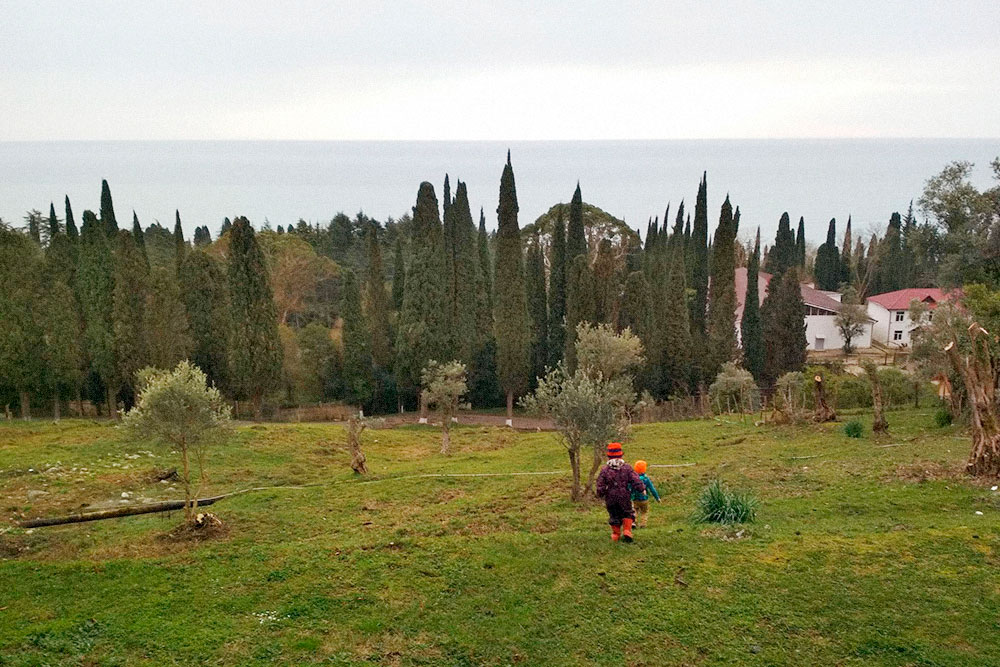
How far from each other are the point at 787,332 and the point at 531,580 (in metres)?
45.8

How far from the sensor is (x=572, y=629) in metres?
10.3

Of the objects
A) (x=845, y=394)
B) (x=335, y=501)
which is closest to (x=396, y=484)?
(x=335, y=501)

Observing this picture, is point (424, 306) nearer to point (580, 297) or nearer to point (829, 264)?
point (580, 297)

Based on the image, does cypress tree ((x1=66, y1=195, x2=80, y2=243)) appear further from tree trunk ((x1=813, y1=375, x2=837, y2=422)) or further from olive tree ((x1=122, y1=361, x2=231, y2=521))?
tree trunk ((x1=813, y1=375, x2=837, y2=422))

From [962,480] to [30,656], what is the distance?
18.2 m

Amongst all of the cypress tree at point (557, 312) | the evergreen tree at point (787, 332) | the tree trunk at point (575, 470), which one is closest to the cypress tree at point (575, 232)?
the cypress tree at point (557, 312)

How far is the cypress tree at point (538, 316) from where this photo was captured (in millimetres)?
51438

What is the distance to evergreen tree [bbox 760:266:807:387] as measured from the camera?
51.6 m

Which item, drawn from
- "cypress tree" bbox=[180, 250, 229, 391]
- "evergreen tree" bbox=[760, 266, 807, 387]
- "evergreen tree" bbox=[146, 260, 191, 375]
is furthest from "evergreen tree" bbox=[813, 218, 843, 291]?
"evergreen tree" bbox=[146, 260, 191, 375]

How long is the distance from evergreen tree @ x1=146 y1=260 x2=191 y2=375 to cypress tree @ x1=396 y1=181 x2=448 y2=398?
43.3 feet

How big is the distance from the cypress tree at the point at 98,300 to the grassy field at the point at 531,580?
22957mm

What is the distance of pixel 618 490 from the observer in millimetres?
Result: 12195

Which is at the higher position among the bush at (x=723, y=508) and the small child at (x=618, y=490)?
the small child at (x=618, y=490)

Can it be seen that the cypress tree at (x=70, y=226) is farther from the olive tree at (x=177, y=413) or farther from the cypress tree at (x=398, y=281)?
the olive tree at (x=177, y=413)
